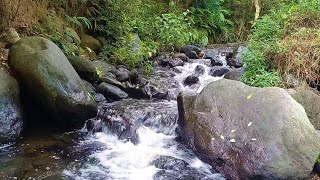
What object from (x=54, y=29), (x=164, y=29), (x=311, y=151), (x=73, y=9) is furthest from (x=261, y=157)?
(x=164, y=29)

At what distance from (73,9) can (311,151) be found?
22.4ft

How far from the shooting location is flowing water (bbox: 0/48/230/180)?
468cm

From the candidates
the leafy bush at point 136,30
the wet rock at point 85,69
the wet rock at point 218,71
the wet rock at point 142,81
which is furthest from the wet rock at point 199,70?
the wet rock at point 85,69

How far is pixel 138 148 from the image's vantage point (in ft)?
18.3

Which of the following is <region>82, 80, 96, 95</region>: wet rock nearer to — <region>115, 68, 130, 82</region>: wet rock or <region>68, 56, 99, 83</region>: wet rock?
<region>68, 56, 99, 83</region>: wet rock

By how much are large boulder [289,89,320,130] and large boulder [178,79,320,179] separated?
70 centimetres

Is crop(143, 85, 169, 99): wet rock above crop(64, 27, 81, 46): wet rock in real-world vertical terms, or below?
below

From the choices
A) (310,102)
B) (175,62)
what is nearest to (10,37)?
(175,62)

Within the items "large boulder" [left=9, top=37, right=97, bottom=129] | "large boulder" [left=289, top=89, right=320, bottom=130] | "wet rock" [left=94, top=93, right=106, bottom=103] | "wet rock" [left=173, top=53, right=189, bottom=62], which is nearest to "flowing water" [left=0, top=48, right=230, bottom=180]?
"wet rock" [left=94, top=93, right=106, bottom=103]

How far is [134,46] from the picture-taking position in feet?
31.0

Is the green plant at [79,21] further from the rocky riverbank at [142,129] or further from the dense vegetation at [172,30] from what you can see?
the rocky riverbank at [142,129]

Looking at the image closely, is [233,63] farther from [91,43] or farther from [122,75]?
[91,43]

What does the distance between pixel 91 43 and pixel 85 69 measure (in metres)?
1.93

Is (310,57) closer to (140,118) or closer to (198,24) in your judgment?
(140,118)
